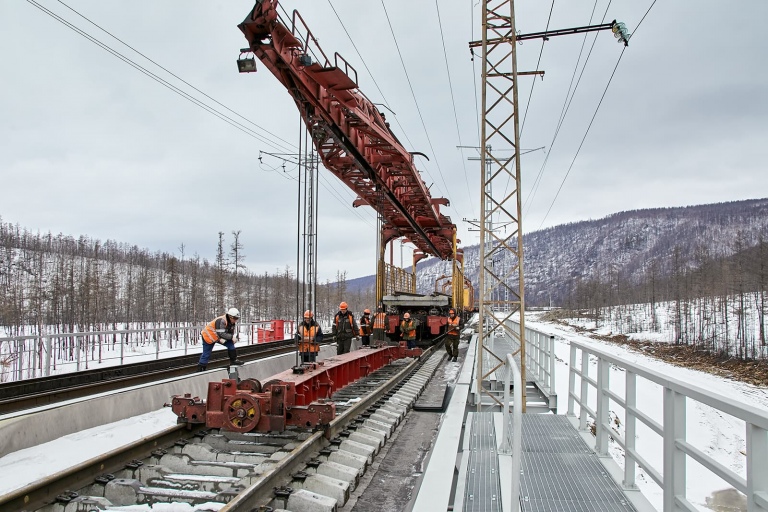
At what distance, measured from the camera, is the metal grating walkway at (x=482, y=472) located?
3914 mm

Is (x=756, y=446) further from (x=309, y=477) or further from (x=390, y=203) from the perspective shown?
(x=390, y=203)

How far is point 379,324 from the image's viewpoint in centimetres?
1631

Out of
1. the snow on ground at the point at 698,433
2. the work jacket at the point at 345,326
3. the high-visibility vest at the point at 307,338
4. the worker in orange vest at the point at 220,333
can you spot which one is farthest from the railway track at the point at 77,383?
the snow on ground at the point at 698,433

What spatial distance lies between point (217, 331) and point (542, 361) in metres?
6.75

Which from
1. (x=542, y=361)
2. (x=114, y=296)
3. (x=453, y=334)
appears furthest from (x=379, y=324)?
(x=114, y=296)

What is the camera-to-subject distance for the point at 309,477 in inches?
176

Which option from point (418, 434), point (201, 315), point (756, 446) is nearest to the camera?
point (756, 446)

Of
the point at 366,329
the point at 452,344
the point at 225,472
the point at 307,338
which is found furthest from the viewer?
the point at 366,329

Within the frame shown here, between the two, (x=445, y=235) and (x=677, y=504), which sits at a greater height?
(x=445, y=235)

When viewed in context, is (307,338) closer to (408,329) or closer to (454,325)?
(454,325)

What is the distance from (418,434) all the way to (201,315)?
206 feet

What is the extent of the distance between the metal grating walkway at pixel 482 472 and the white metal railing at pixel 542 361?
3.06 metres

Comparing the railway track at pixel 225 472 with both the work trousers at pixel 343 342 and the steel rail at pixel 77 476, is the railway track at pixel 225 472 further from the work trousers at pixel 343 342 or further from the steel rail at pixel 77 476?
the work trousers at pixel 343 342

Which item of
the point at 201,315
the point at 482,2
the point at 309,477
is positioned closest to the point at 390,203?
the point at 482,2
